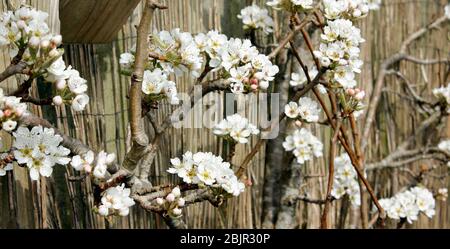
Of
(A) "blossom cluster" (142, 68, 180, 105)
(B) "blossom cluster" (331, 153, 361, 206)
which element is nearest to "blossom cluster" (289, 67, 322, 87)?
(B) "blossom cluster" (331, 153, 361, 206)

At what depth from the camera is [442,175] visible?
8.09ft

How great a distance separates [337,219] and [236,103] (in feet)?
2.16

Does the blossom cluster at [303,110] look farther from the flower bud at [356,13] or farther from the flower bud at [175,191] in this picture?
the flower bud at [175,191]

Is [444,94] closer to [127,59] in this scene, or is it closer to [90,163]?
[127,59]

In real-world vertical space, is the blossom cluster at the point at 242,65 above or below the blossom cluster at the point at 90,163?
above

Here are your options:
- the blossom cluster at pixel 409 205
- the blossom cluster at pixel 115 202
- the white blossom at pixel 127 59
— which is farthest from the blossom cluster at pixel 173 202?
the blossom cluster at pixel 409 205

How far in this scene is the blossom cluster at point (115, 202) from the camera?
119 cm

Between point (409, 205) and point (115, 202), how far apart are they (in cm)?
123

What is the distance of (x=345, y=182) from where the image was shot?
2.08 meters

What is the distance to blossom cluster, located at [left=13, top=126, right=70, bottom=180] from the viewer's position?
1.15m

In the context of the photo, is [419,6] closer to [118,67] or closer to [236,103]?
[236,103]

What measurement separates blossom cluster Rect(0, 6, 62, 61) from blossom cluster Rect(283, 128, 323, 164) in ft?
3.31

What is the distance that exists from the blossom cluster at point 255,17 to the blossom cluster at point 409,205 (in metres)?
0.77
